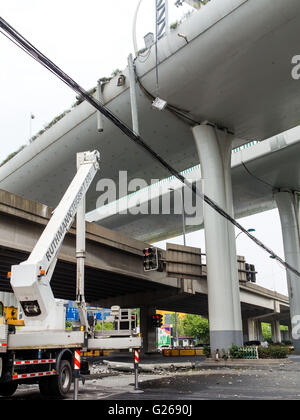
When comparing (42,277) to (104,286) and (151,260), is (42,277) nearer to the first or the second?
(151,260)

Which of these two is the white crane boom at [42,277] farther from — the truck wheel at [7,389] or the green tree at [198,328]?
the green tree at [198,328]

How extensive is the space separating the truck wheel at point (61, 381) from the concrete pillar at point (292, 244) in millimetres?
32816

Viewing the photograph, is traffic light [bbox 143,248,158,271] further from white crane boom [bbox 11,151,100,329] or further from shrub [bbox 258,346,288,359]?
white crane boom [bbox 11,151,100,329]

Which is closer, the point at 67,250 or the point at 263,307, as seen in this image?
the point at 67,250

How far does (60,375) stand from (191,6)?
79.0 feet

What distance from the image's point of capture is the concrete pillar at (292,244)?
41375 mm

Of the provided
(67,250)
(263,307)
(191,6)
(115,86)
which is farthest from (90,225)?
(263,307)

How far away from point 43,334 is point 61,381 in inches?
89.9

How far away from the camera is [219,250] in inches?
1150

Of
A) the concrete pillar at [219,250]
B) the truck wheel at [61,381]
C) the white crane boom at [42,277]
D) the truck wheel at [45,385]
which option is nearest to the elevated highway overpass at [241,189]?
the concrete pillar at [219,250]

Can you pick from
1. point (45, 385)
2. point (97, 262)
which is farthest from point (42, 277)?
point (97, 262)

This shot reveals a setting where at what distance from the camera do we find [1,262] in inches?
1100

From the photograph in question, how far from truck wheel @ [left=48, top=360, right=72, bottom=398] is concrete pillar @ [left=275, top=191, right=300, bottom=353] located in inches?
1292

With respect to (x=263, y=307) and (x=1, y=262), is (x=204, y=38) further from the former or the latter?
(x=263, y=307)
